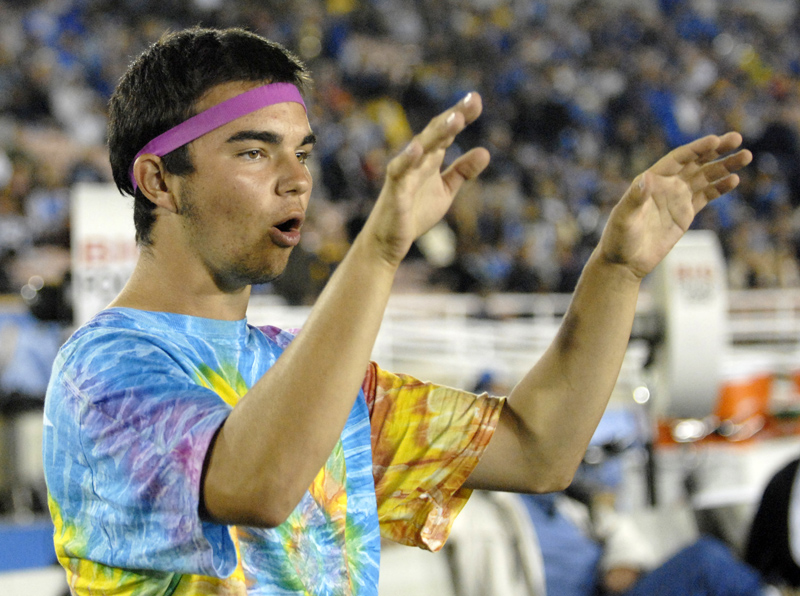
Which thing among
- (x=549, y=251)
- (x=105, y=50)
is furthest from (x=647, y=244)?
(x=105, y=50)

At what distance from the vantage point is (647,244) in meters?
1.40

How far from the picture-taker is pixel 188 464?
988mm

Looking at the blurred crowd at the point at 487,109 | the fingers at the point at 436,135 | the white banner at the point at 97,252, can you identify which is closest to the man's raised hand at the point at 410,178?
the fingers at the point at 436,135

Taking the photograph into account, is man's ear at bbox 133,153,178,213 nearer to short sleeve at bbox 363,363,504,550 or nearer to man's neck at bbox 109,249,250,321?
man's neck at bbox 109,249,250,321

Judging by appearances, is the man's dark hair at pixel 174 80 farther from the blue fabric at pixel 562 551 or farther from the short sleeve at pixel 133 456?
the blue fabric at pixel 562 551

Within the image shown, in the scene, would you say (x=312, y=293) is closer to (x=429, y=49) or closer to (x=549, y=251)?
(x=549, y=251)

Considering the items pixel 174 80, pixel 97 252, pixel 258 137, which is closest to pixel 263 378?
pixel 258 137

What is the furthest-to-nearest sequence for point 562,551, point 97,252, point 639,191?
point 562,551
point 97,252
point 639,191

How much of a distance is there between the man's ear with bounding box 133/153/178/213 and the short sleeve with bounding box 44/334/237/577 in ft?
0.81

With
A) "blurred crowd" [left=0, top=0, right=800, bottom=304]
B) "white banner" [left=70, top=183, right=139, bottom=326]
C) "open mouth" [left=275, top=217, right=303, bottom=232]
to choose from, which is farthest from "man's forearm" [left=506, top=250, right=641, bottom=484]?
"blurred crowd" [left=0, top=0, right=800, bottom=304]

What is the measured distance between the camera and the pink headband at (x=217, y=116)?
1218 mm

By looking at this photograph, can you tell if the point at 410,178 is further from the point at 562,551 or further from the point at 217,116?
the point at 562,551

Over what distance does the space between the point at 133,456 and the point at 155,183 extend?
44 centimetres

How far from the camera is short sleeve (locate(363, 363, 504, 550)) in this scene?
1.51 meters
